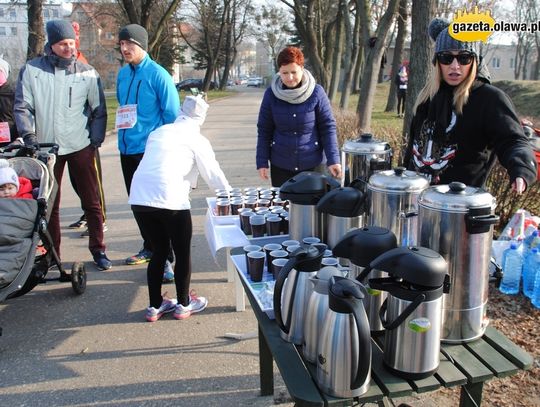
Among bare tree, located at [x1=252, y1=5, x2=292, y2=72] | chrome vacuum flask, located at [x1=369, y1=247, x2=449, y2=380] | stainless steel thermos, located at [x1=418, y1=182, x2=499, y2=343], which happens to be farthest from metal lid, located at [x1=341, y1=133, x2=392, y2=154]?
bare tree, located at [x1=252, y1=5, x2=292, y2=72]

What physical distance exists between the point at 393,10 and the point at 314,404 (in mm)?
8995

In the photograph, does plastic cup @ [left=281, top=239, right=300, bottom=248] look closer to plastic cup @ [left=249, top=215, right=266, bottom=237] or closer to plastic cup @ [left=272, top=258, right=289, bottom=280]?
plastic cup @ [left=272, top=258, right=289, bottom=280]

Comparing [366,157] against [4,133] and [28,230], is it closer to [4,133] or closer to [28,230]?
[28,230]

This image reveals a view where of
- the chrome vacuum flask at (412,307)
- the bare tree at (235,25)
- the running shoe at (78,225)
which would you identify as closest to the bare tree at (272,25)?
the bare tree at (235,25)

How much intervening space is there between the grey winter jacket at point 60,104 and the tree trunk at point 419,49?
4.21m

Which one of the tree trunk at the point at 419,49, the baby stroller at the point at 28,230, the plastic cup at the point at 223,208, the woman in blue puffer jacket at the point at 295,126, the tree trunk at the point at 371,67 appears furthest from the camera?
the tree trunk at the point at 371,67

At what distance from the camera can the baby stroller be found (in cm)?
331

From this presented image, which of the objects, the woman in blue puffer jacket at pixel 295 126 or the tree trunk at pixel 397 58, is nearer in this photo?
the woman in blue puffer jacket at pixel 295 126

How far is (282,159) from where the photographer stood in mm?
4207

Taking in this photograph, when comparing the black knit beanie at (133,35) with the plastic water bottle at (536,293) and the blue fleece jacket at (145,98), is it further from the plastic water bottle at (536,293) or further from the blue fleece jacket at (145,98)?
the plastic water bottle at (536,293)

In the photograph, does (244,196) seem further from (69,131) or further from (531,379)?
(531,379)

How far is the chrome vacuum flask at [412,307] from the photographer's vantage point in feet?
5.07

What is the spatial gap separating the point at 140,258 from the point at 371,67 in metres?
7.15

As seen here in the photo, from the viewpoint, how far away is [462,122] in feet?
8.45
